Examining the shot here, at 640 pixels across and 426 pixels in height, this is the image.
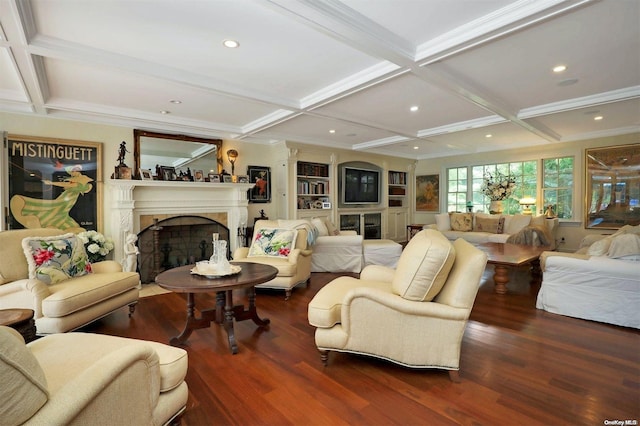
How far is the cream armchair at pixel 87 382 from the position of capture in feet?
2.96

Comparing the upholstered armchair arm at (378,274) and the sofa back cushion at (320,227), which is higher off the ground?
the sofa back cushion at (320,227)

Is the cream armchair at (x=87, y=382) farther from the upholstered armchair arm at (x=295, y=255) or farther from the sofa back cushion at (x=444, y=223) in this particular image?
the sofa back cushion at (x=444, y=223)

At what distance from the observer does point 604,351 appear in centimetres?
234

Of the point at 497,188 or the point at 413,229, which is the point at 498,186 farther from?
the point at 413,229

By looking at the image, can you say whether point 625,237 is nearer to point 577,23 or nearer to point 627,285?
point 627,285

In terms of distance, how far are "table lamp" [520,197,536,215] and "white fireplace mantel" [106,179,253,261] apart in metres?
5.60

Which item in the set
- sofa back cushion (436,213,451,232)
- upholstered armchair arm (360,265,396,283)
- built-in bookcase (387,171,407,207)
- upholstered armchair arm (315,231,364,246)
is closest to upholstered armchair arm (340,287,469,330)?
upholstered armchair arm (360,265,396,283)

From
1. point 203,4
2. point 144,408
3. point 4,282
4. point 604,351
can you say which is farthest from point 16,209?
point 604,351

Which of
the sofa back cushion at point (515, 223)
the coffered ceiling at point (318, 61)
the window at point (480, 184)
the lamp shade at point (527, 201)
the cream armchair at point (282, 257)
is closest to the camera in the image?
the coffered ceiling at point (318, 61)

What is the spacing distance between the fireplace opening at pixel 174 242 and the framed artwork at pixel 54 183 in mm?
664

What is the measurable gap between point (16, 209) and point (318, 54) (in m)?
3.96

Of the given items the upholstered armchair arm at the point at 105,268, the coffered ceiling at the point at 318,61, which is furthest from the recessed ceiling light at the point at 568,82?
the upholstered armchair arm at the point at 105,268

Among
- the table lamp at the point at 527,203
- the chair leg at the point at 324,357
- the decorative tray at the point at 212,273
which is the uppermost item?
the table lamp at the point at 527,203

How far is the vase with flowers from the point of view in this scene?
23.1ft
